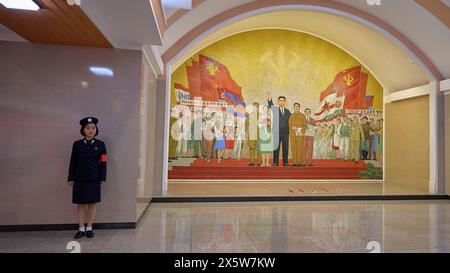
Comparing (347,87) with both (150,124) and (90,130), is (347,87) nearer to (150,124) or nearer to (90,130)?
(150,124)

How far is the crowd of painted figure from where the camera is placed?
30.9ft

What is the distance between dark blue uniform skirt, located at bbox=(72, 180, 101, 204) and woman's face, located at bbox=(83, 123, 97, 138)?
0.67 m

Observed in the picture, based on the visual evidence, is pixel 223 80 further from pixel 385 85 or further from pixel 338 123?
pixel 385 85

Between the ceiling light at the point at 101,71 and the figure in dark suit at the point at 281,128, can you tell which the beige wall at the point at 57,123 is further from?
the figure in dark suit at the point at 281,128

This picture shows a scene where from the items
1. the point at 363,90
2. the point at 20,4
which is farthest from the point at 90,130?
the point at 363,90

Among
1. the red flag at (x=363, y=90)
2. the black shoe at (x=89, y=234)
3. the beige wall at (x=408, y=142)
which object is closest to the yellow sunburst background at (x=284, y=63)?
the red flag at (x=363, y=90)

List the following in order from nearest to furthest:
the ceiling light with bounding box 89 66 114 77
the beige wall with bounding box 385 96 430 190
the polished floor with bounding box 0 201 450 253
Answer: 1. the polished floor with bounding box 0 201 450 253
2. the ceiling light with bounding box 89 66 114 77
3. the beige wall with bounding box 385 96 430 190

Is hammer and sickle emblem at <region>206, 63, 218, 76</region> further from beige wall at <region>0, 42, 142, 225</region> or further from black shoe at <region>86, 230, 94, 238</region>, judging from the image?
black shoe at <region>86, 230, 94, 238</region>

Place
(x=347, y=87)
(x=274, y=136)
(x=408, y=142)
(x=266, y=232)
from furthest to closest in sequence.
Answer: (x=347, y=87) → (x=274, y=136) → (x=408, y=142) → (x=266, y=232)

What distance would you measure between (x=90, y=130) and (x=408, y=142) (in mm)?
9158

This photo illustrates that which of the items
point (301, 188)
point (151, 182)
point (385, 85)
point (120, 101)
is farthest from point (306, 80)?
point (120, 101)

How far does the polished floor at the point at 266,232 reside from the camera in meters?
3.76

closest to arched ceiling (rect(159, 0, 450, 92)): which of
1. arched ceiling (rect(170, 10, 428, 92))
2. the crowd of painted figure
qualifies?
arched ceiling (rect(170, 10, 428, 92))

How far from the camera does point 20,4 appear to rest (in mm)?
3252
